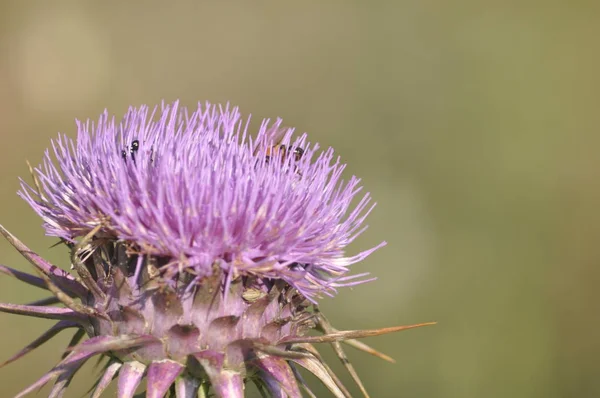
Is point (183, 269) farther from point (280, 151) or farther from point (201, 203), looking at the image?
point (280, 151)

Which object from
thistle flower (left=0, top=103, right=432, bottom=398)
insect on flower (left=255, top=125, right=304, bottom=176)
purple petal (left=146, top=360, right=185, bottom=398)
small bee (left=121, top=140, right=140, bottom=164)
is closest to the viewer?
purple petal (left=146, top=360, right=185, bottom=398)

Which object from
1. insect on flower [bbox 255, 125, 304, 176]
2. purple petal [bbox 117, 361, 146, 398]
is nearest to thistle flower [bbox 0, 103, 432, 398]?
purple petal [bbox 117, 361, 146, 398]

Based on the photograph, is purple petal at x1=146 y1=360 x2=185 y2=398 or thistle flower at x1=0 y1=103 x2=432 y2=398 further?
thistle flower at x1=0 y1=103 x2=432 y2=398

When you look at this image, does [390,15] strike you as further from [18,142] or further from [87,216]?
[87,216]

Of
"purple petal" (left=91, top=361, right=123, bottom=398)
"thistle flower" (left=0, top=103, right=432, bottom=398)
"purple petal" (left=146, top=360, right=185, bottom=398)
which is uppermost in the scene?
"thistle flower" (left=0, top=103, right=432, bottom=398)

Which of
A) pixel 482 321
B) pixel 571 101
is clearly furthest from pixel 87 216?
pixel 571 101

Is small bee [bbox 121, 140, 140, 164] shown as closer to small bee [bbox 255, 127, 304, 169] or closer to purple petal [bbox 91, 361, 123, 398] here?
small bee [bbox 255, 127, 304, 169]

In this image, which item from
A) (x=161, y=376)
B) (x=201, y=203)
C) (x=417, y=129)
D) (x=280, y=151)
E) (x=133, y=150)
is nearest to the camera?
(x=161, y=376)

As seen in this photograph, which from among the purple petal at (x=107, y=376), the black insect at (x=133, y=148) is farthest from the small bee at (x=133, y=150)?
the purple petal at (x=107, y=376)

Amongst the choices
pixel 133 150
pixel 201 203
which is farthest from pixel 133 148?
pixel 201 203
